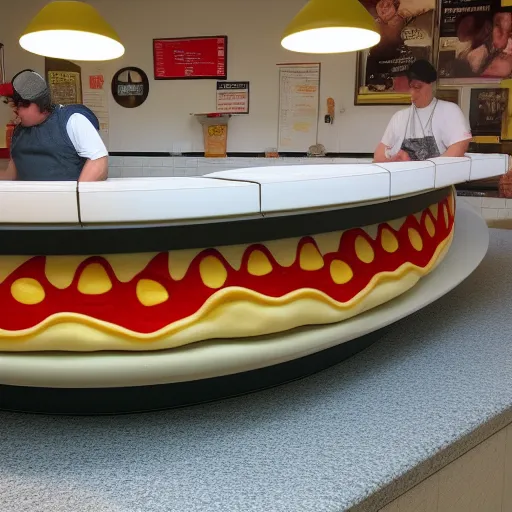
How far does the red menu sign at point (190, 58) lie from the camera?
18.6 ft

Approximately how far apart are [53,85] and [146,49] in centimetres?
111

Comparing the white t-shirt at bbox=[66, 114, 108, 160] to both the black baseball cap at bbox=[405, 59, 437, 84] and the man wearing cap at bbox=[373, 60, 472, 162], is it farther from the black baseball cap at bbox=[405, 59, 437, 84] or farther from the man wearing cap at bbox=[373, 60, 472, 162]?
the black baseball cap at bbox=[405, 59, 437, 84]

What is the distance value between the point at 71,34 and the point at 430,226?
8.73 ft

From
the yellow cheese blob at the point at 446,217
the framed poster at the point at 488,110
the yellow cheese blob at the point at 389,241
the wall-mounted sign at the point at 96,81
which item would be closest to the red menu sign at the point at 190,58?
the wall-mounted sign at the point at 96,81

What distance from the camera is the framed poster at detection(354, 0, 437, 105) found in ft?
16.2

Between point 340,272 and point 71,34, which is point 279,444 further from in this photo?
point 71,34

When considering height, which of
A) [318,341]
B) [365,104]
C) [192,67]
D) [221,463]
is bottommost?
[221,463]

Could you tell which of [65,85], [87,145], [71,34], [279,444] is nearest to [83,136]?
[87,145]

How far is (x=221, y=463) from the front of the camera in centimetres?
95

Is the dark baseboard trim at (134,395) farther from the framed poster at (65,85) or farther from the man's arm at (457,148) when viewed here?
the framed poster at (65,85)

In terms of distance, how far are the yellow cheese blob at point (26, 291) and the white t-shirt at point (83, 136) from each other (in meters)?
1.69

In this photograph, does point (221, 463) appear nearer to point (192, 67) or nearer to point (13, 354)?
point (13, 354)

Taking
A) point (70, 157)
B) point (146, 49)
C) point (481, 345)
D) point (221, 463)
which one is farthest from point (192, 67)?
point (221, 463)

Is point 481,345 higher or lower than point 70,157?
lower
